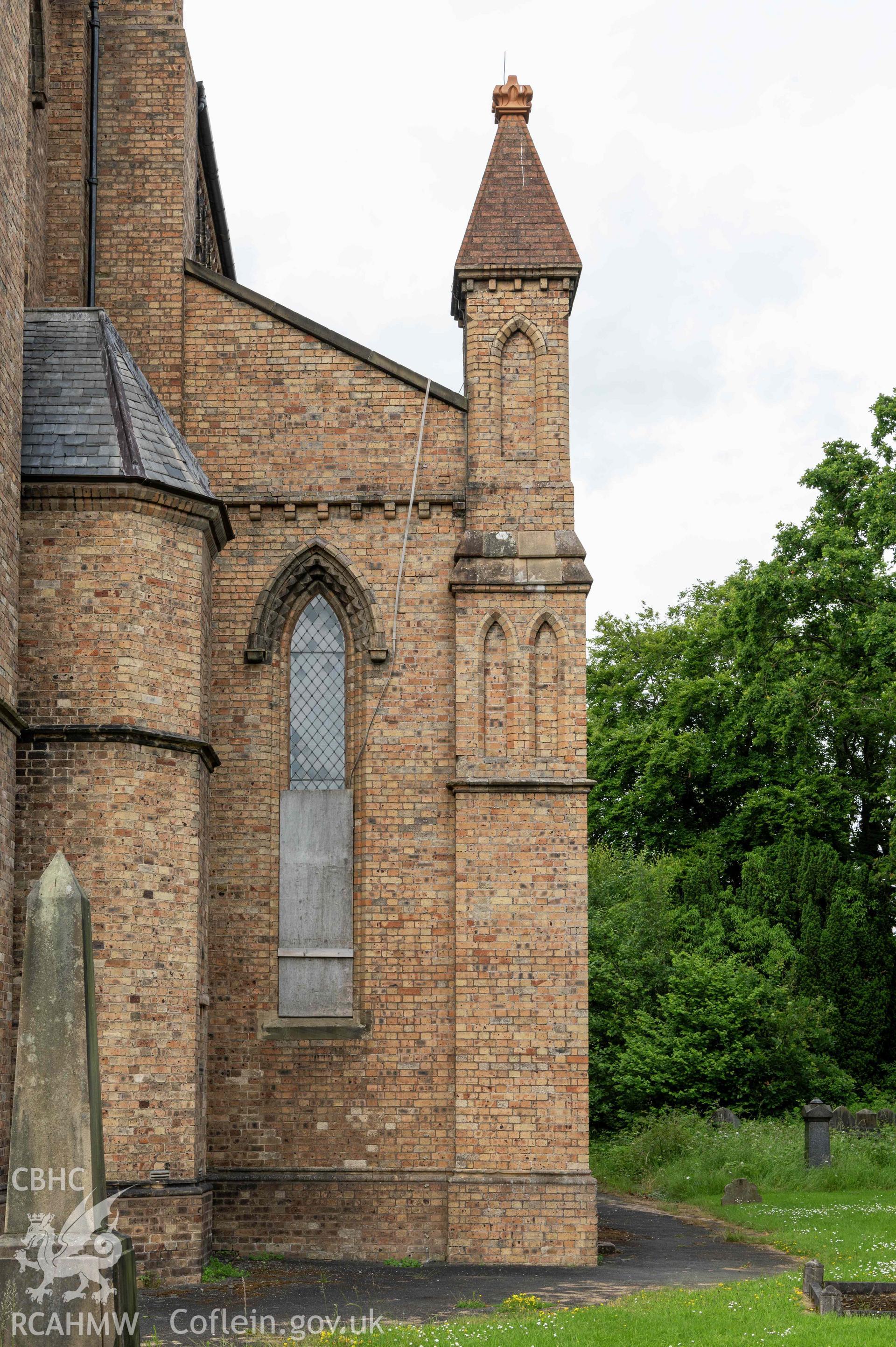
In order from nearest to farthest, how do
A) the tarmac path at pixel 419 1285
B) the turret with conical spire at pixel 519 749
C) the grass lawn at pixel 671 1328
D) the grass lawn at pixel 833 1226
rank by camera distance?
1. the grass lawn at pixel 671 1328
2. the tarmac path at pixel 419 1285
3. the grass lawn at pixel 833 1226
4. the turret with conical spire at pixel 519 749

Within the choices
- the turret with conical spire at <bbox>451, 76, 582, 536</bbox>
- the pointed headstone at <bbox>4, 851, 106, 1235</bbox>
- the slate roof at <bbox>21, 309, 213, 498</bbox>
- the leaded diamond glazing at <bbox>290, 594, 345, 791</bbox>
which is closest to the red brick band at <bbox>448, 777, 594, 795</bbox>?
the leaded diamond glazing at <bbox>290, 594, 345, 791</bbox>

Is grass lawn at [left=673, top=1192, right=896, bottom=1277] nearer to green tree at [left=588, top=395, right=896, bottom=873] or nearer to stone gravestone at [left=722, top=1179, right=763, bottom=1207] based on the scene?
stone gravestone at [left=722, top=1179, right=763, bottom=1207]

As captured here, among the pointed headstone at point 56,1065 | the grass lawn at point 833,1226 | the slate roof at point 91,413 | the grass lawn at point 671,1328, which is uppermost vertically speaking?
the slate roof at point 91,413

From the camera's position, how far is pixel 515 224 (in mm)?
16906

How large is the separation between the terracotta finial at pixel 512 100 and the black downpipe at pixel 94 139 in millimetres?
4348

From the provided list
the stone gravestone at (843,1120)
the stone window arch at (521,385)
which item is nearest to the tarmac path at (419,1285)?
the stone window arch at (521,385)

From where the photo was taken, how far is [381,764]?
1616 cm

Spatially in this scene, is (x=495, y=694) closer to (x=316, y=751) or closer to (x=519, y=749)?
(x=519, y=749)

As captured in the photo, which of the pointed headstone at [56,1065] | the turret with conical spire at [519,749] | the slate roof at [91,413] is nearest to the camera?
the pointed headstone at [56,1065]

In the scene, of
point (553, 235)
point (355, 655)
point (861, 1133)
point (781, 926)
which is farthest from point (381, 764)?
point (781, 926)

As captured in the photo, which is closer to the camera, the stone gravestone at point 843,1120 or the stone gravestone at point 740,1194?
the stone gravestone at point 740,1194

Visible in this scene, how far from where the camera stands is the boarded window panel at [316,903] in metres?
15.8

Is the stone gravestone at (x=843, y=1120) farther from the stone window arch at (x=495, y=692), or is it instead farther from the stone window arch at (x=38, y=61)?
the stone window arch at (x=38, y=61)

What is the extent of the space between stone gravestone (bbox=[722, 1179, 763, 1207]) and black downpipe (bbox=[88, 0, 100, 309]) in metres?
13.0
